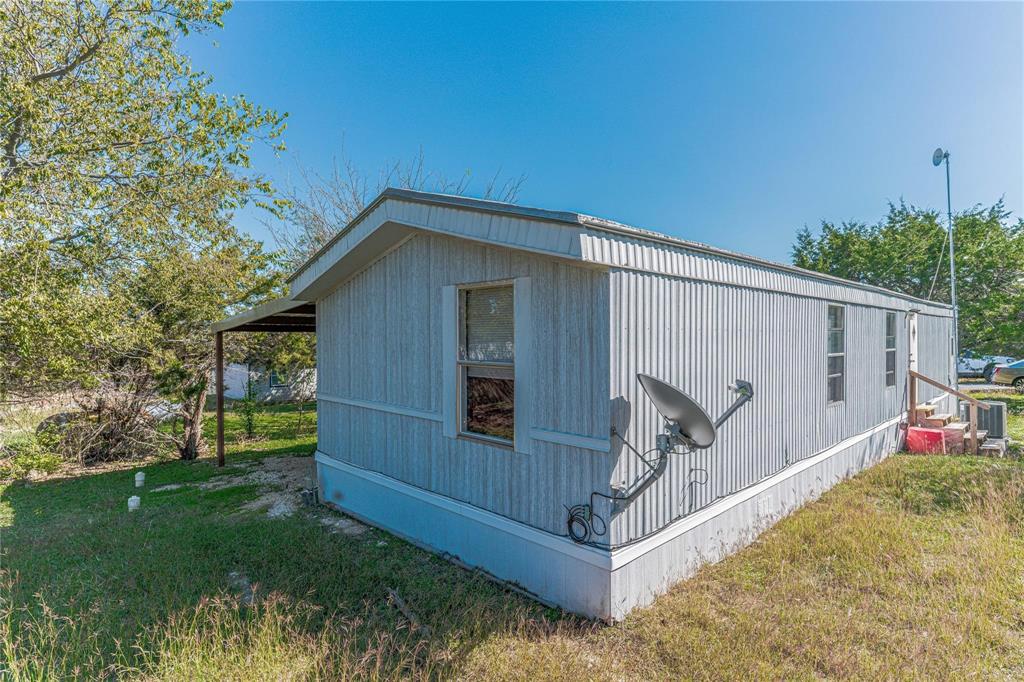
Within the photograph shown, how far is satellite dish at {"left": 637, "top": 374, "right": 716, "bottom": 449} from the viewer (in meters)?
3.16

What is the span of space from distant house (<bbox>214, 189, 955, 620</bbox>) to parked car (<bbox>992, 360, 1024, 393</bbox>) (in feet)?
52.2

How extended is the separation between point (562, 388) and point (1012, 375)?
21245 millimetres

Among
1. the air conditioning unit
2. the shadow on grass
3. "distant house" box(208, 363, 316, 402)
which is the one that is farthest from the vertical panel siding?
"distant house" box(208, 363, 316, 402)

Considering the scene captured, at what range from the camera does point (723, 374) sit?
4.29 metres

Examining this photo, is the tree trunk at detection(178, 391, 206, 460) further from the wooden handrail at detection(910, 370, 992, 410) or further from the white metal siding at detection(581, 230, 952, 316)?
the wooden handrail at detection(910, 370, 992, 410)

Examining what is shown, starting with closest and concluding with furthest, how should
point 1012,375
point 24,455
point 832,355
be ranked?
point 832,355 < point 24,455 < point 1012,375

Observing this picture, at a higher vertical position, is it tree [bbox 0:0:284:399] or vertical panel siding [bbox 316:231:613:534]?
tree [bbox 0:0:284:399]

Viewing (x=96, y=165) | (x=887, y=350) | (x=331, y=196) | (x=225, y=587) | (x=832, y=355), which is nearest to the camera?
(x=225, y=587)

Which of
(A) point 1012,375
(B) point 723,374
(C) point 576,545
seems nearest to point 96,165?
(C) point 576,545

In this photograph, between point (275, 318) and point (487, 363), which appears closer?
point (487, 363)

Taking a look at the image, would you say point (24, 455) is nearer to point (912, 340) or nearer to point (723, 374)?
point (723, 374)

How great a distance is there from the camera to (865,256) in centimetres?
1855

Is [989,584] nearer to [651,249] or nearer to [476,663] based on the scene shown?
[651,249]

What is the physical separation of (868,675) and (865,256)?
20676 mm
